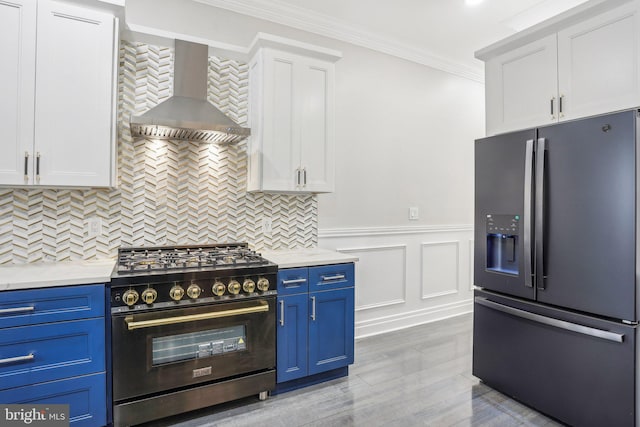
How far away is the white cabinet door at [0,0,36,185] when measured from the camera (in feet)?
6.51

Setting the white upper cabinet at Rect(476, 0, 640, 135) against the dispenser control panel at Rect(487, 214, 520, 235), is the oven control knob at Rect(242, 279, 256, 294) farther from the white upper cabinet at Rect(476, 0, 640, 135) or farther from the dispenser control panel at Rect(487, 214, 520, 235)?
the white upper cabinet at Rect(476, 0, 640, 135)

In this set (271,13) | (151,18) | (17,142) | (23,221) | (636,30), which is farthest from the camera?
(271,13)

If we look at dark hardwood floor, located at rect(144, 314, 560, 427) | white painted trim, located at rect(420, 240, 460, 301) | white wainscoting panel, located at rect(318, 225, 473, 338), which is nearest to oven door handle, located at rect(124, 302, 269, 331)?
dark hardwood floor, located at rect(144, 314, 560, 427)

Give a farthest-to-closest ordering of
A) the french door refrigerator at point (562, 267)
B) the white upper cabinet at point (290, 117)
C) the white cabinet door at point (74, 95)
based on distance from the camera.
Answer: the white upper cabinet at point (290, 117), the white cabinet door at point (74, 95), the french door refrigerator at point (562, 267)

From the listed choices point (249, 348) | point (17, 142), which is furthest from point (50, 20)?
point (249, 348)

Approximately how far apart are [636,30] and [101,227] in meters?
3.41

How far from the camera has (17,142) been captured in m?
2.01

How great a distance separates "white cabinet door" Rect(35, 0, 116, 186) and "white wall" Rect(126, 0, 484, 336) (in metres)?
0.94

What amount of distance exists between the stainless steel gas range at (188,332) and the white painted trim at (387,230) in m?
1.09

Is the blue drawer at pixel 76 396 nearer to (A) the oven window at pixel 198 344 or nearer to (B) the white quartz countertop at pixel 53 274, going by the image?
(A) the oven window at pixel 198 344

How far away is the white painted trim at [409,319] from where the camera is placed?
3.60 meters

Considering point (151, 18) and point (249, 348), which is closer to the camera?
point (249, 348)

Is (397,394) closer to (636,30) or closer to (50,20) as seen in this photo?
(636,30)

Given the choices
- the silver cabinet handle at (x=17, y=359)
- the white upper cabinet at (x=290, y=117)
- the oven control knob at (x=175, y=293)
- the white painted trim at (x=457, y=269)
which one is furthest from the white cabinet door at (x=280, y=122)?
the white painted trim at (x=457, y=269)
